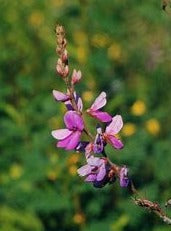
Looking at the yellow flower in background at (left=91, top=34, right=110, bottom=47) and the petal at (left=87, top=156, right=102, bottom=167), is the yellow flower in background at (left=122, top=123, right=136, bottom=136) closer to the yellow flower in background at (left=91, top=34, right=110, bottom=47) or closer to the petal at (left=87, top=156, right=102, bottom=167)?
the yellow flower in background at (left=91, top=34, right=110, bottom=47)

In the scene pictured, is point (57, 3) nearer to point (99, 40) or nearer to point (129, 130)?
point (99, 40)

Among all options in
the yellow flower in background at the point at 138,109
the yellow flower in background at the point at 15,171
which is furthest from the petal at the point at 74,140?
the yellow flower in background at the point at 138,109

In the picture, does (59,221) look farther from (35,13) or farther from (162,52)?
(35,13)

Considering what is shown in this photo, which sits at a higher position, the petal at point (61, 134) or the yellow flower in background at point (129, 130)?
the petal at point (61, 134)

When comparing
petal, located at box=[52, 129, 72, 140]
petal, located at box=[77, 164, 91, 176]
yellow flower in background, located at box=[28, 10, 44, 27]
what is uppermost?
petal, located at box=[52, 129, 72, 140]

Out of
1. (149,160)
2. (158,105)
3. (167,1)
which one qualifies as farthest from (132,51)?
(167,1)

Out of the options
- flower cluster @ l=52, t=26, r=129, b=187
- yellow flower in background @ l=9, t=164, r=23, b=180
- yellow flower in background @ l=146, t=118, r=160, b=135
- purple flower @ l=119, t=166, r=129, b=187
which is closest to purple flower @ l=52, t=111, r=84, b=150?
flower cluster @ l=52, t=26, r=129, b=187

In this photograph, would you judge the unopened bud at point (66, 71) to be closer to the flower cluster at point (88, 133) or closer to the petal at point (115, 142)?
the flower cluster at point (88, 133)
